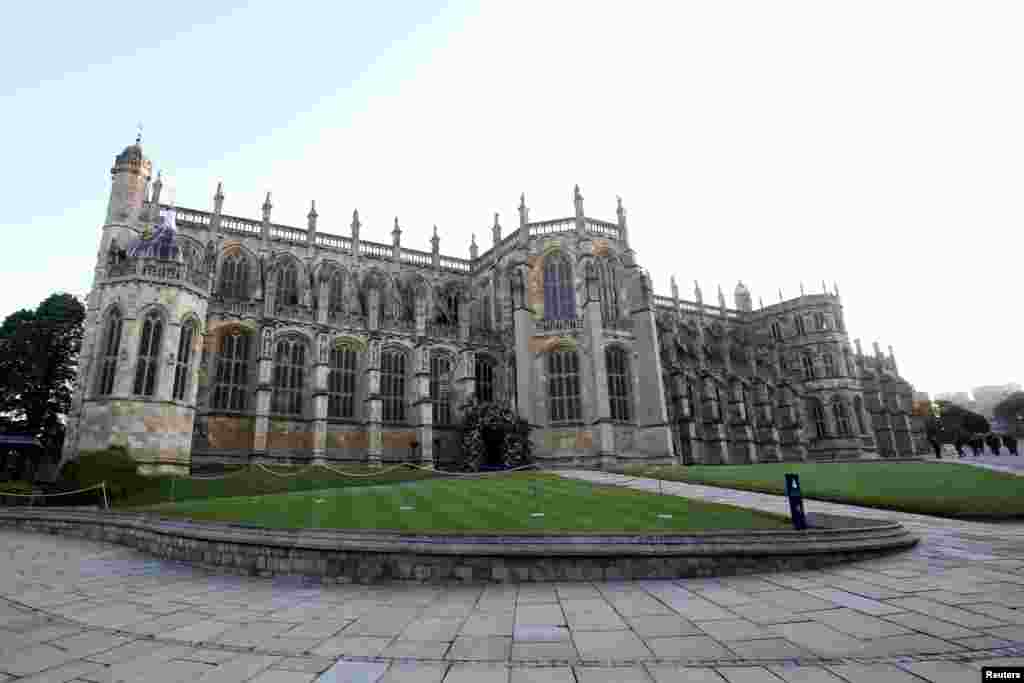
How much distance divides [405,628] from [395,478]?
67.1ft

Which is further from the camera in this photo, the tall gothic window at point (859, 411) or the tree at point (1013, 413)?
the tree at point (1013, 413)

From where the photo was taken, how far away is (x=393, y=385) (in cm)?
3478

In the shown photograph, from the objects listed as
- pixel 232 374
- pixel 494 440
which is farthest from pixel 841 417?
pixel 232 374

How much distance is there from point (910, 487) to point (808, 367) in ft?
136

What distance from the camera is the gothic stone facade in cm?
2483

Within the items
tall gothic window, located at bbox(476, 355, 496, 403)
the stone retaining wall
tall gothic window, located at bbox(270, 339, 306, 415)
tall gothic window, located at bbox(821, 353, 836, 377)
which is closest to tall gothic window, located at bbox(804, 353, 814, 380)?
tall gothic window, located at bbox(821, 353, 836, 377)

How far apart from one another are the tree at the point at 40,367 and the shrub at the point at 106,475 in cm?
1403

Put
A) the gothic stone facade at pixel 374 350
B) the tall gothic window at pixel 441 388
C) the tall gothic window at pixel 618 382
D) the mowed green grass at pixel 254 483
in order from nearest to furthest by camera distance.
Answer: the mowed green grass at pixel 254 483, the gothic stone facade at pixel 374 350, the tall gothic window at pixel 618 382, the tall gothic window at pixel 441 388

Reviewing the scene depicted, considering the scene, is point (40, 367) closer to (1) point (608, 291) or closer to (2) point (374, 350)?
(2) point (374, 350)

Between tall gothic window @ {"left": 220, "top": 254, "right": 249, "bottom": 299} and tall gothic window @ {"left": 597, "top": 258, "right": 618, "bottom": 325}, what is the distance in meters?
25.1

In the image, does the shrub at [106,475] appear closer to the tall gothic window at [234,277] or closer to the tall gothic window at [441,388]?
the tall gothic window at [234,277]

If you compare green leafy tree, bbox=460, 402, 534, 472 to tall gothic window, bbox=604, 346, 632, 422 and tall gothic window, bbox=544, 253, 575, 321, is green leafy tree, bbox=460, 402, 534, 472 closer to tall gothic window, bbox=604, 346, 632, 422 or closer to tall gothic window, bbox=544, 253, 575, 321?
tall gothic window, bbox=604, 346, 632, 422

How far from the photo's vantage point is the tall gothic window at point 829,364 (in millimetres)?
53938

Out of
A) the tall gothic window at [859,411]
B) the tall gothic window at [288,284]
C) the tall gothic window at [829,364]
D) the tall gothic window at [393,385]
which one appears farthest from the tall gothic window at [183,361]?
the tall gothic window at [859,411]
